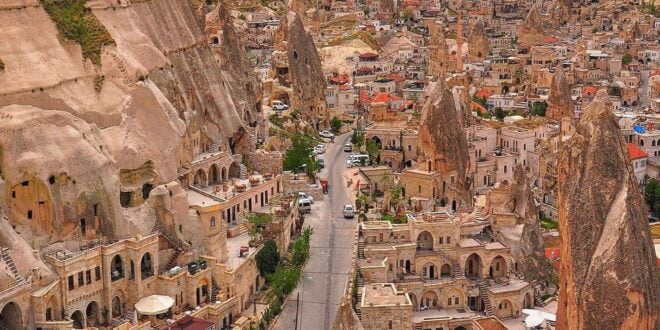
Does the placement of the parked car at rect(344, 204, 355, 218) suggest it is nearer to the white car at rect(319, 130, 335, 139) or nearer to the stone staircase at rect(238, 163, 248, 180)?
the stone staircase at rect(238, 163, 248, 180)

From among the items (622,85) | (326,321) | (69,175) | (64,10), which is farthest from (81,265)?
(622,85)

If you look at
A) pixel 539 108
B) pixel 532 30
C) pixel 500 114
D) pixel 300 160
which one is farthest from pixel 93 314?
pixel 532 30

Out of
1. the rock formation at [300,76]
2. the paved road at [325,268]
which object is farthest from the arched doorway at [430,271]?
the rock formation at [300,76]

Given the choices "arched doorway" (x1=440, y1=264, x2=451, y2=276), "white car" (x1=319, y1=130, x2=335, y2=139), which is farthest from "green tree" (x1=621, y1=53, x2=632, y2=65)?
"arched doorway" (x1=440, y1=264, x2=451, y2=276)

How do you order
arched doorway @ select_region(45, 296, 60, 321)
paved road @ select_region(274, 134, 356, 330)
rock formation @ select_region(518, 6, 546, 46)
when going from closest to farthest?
arched doorway @ select_region(45, 296, 60, 321), paved road @ select_region(274, 134, 356, 330), rock formation @ select_region(518, 6, 546, 46)

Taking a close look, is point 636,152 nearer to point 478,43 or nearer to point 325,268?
point 325,268

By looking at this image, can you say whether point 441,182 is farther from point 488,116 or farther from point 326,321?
point 488,116

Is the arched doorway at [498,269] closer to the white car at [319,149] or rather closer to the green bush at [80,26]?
the green bush at [80,26]
